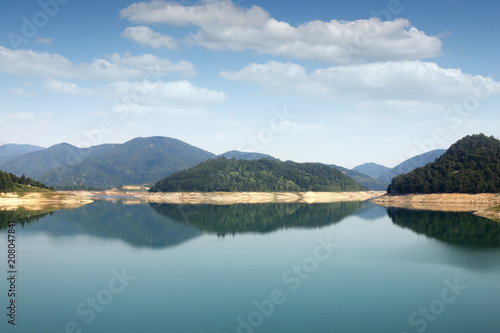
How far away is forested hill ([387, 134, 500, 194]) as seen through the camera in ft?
276

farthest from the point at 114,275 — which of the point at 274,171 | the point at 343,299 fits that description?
the point at 274,171

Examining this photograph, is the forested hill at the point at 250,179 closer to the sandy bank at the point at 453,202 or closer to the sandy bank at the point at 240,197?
the sandy bank at the point at 240,197

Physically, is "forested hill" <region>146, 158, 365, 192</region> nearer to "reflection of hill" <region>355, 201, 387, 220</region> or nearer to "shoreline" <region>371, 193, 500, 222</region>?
"reflection of hill" <region>355, 201, 387, 220</region>

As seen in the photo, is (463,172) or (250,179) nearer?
(463,172)

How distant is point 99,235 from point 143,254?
633 inches

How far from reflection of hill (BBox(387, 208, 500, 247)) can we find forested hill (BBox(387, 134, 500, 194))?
23611 mm

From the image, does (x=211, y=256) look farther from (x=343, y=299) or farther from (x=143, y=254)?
(x=343, y=299)

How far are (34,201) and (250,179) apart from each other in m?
92.0

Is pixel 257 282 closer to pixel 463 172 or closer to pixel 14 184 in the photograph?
pixel 463 172

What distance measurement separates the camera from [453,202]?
87188mm

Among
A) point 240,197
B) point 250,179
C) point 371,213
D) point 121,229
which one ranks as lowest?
point 121,229

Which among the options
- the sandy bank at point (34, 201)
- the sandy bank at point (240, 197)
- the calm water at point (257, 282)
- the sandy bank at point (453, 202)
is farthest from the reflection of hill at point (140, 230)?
the sandy bank at point (240, 197)

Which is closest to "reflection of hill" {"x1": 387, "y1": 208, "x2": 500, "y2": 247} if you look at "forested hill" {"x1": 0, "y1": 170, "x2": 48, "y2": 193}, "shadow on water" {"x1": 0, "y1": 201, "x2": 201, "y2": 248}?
"shadow on water" {"x1": 0, "y1": 201, "x2": 201, "y2": 248}

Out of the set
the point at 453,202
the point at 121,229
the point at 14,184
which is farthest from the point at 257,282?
the point at 14,184
